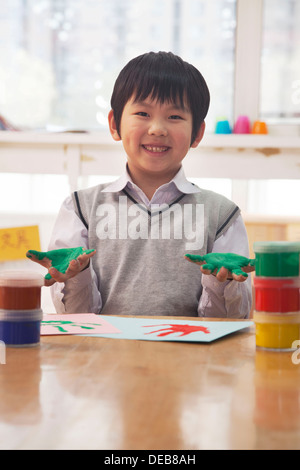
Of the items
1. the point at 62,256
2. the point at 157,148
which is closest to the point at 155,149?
the point at 157,148

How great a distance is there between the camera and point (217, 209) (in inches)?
54.2

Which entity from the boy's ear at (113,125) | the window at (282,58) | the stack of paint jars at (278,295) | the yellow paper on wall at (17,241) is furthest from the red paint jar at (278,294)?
the window at (282,58)

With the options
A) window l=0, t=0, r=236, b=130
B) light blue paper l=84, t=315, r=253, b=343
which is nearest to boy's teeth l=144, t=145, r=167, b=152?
light blue paper l=84, t=315, r=253, b=343

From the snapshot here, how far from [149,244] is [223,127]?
1.05m

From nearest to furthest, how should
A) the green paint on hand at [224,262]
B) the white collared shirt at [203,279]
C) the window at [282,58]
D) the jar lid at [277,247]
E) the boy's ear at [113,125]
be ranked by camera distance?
the jar lid at [277,247] < the green paint on hand at [224,262] < the white collared shirt at [203,279] < the boy's ear at [113,125] < the window at [282,58]

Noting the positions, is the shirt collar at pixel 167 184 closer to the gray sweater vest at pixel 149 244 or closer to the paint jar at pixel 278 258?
the gray sweater vest at pixel 149 244

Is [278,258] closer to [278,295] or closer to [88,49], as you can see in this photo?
[278,295]

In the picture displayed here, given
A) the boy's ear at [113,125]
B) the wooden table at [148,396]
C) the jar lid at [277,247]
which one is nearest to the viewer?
the wooden table at [148,396]

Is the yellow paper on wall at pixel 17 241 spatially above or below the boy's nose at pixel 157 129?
below

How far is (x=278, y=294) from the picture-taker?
2.43 feet

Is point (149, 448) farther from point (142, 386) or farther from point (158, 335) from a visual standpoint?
point (158, 335)

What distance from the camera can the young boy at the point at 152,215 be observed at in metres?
1.28

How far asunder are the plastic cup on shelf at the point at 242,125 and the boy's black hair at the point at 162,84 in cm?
89

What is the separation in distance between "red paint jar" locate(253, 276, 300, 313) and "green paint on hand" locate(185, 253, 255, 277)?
0.26ft
